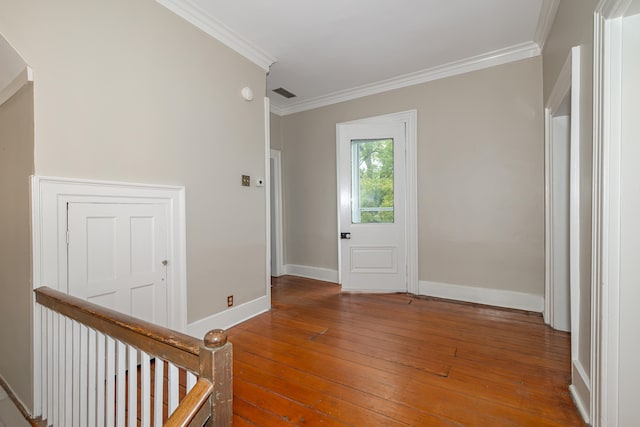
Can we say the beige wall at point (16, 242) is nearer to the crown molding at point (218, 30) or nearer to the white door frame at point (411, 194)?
the crown molding at point (218, 30)

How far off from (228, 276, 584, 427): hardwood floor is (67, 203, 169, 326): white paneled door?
0.86m

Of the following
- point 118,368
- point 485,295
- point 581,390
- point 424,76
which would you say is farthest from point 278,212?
point 581,390

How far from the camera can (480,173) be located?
3449mm

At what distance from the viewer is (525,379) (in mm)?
1957

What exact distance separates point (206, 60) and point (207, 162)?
0.94m

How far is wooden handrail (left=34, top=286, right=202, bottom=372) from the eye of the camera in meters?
1.00

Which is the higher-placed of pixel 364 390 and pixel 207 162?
pixel 207 162

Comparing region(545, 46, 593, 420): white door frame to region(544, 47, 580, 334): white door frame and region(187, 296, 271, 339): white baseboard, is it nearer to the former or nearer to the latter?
region(544, 47, 580, 334): white door frame

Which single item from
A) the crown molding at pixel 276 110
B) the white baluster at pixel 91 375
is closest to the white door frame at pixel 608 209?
the white baluster at pixel 91 375

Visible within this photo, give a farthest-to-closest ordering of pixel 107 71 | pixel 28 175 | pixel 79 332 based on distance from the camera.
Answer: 1. pixel 107 71
2. pixel 28 175
3. pixel 79 332

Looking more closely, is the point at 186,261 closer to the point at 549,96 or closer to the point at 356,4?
the point at 356,4

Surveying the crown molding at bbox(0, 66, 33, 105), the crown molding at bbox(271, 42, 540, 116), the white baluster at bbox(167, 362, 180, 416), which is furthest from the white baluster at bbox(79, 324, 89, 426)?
the crown molding at bbox(271, 42, 540, 116)

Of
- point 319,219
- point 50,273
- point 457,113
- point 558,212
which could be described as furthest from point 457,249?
point 50,273

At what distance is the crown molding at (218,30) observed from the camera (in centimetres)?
245
